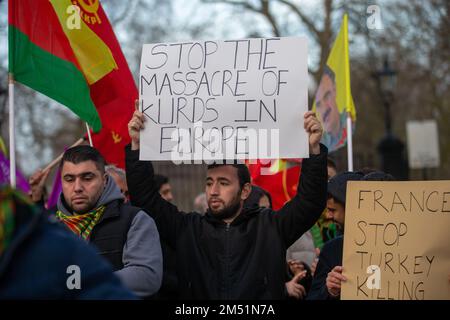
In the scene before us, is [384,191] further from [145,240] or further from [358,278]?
[145,240]

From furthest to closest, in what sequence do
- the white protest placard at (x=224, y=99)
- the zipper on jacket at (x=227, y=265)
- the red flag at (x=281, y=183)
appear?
the red flag at (x=281, y=183) → the white protest placard at (x=224, y=99) → the zipper on jacket at (x=227, y=265)

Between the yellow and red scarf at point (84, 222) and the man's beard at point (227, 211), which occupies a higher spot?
the man's beard at point (227, 211)

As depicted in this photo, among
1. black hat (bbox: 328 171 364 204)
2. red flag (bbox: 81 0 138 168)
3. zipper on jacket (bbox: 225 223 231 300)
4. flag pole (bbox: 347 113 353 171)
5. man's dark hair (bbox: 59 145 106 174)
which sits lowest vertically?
zipper on jacket (bbox: 225 223 231 300)

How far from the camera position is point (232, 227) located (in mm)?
4293

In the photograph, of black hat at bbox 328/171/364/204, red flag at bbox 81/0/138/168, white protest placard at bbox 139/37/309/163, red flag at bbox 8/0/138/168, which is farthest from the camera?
red flag at bbox 81/0/138/168

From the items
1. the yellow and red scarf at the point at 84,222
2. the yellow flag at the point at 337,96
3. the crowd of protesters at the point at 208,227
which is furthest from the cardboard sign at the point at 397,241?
the yellow flag at the point at 337,96

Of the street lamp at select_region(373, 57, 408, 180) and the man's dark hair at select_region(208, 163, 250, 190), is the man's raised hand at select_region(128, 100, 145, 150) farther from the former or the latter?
the street lamp at select_region(373, 57, 408, 180)

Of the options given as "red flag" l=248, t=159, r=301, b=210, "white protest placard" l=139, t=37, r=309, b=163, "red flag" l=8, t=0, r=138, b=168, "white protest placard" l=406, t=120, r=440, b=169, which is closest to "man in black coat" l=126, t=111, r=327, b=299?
"white protest placard" l=139, t=37, r=309, b=163

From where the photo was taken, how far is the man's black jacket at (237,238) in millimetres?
4152

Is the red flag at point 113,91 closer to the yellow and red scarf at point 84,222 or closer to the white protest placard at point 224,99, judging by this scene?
the white protest placard at point 224,99

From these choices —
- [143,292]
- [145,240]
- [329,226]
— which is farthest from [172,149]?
[329,226]

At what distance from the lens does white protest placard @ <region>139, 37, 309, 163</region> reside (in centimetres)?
438

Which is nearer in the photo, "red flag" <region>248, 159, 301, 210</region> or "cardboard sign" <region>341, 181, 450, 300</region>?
"cardboard sign" <region>341, 181, 450, 300</region>

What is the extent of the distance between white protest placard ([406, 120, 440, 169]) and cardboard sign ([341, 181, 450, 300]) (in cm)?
1487
